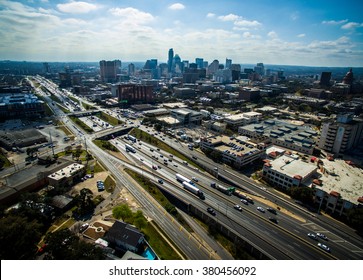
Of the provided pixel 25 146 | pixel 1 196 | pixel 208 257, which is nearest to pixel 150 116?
pixel 25 146

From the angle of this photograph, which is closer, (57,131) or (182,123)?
(57,131)

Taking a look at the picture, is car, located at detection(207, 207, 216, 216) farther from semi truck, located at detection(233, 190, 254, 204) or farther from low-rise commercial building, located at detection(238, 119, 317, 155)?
low-rise commercial building, located at detection(238, 119, 317, 155)

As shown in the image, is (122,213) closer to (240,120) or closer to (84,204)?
(84,204)

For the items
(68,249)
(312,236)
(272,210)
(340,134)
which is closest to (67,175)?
(68,249)

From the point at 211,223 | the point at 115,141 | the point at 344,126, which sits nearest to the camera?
the point at 211,223

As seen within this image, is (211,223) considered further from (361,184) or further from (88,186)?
(361,184)

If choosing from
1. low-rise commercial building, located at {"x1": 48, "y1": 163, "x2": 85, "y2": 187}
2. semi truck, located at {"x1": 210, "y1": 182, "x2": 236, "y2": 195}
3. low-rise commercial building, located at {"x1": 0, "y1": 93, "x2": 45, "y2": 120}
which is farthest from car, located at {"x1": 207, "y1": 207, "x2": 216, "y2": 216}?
low-rise commercial building, located at {"x1": 0, "y1": 93, "x2": 45, "y2": 120}

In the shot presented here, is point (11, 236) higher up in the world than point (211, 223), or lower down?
higher up
